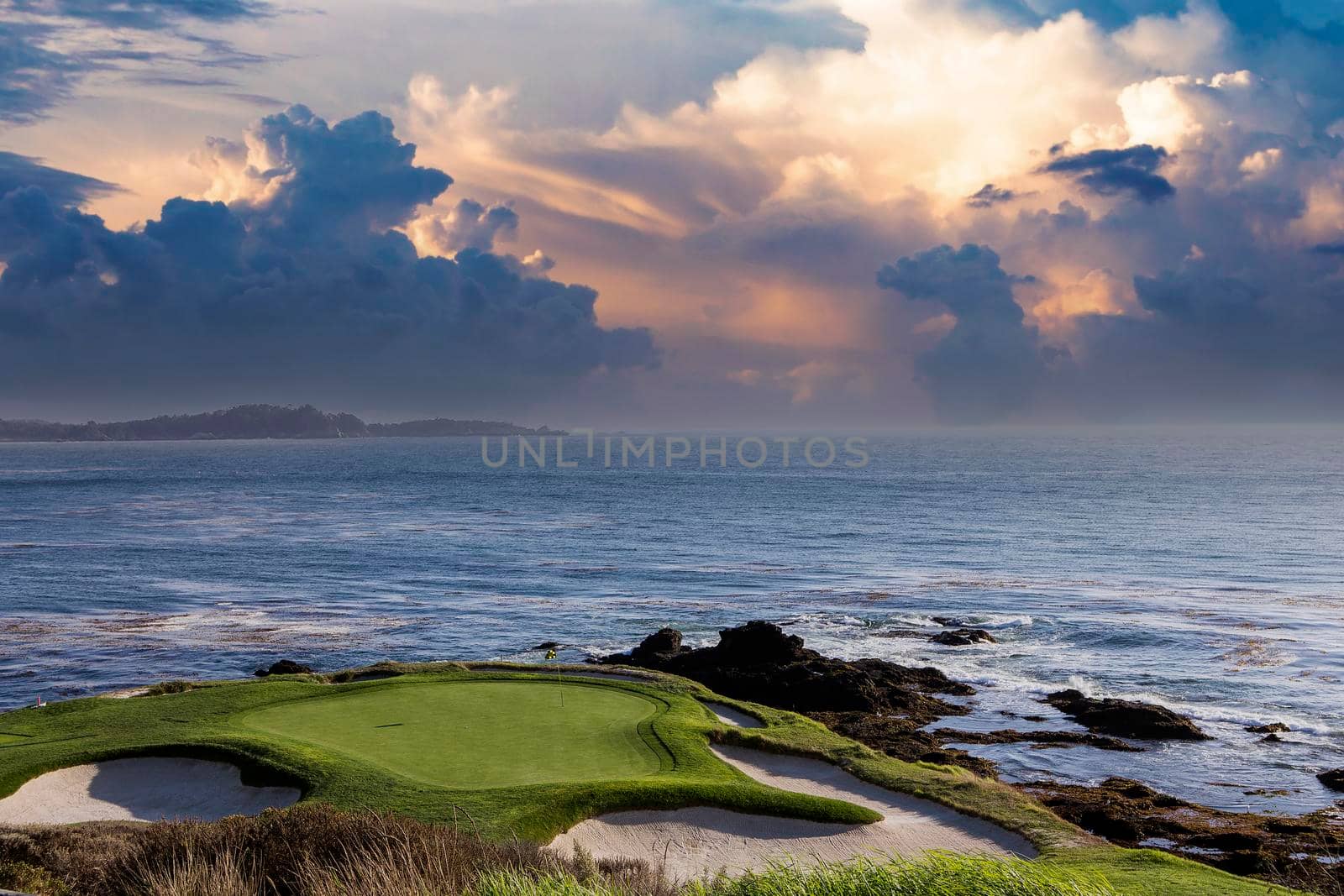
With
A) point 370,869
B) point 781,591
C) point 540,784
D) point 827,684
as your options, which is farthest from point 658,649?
point 370,869

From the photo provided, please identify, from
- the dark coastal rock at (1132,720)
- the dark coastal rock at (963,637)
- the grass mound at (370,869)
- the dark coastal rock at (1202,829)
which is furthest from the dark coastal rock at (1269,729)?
the grass mound at (370,869)

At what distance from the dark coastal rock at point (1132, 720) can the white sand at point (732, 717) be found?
32.2 feet

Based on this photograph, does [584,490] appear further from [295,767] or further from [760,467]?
[295,767]

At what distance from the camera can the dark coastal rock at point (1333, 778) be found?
2130 cm

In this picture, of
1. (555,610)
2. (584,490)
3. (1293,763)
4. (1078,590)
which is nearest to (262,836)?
(1293,763)

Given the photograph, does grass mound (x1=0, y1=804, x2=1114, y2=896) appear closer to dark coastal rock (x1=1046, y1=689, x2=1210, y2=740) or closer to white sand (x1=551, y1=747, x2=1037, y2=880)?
Result: white sand (x1=551, y1=747, x2=1037, y2=880)

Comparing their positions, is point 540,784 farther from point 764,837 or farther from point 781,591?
point 781,591

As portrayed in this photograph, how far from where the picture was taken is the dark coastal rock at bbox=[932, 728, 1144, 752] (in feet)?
79.9

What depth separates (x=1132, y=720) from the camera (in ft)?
84.0

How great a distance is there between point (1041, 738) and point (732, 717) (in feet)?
27.6

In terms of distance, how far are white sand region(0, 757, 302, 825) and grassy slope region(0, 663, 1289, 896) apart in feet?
0.75


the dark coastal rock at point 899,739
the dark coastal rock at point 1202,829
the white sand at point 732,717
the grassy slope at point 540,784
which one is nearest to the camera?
the grassy slope at point 540,784

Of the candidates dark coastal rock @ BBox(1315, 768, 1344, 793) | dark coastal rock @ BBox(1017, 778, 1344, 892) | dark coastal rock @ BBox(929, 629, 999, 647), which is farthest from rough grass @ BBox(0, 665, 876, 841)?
dark coastal rock @ BBox(929, 629, 999, 647)

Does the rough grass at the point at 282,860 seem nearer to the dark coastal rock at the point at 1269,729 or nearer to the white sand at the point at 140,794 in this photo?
the white sand at the point at 140,794
